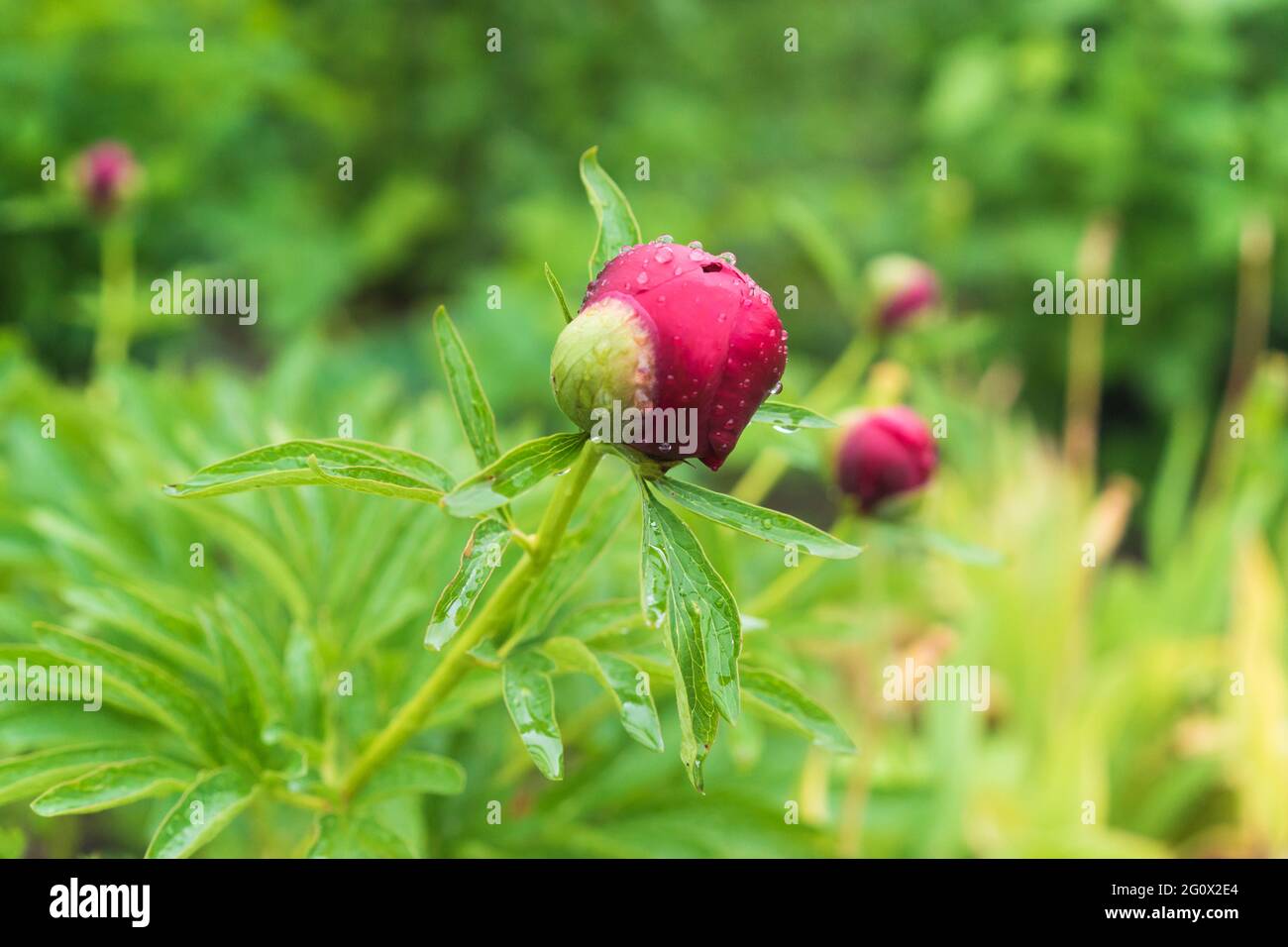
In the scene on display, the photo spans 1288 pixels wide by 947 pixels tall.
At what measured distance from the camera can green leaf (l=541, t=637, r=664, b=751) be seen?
61cm

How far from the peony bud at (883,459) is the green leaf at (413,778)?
16.9 inches

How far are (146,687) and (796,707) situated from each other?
1.34 ft

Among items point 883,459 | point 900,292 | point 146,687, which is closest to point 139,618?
point 146,687

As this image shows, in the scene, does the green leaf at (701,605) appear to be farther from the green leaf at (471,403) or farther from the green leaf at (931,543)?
the green leaf at (931,543)

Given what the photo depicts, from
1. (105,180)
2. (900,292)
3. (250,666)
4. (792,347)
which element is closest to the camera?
(250,666)

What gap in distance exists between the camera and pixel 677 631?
22.1 inches

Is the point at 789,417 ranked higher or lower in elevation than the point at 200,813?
higher

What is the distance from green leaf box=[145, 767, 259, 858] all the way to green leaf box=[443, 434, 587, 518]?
0.82 feet

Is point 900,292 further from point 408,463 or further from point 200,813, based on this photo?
point 200,813

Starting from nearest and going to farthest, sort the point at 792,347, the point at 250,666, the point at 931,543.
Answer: the point at 250,666, the point at 931,543, the point at 792,347

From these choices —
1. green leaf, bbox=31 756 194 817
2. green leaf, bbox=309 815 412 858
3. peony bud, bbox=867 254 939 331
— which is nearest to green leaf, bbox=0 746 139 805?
green leaf, bbox=31 756 194 817

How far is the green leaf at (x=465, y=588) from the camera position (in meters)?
0.56

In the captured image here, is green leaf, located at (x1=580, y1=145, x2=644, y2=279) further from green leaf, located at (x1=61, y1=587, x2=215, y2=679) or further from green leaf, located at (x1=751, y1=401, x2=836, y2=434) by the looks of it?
green leaf, located at (x1=61, y1=587, x2=215, y2=679)
